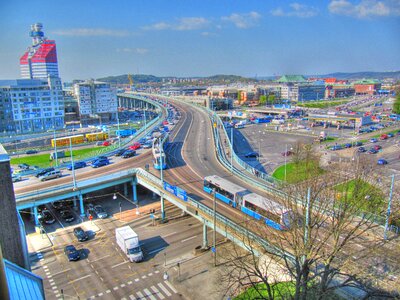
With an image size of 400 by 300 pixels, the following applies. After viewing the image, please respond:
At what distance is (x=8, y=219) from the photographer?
17.2 m

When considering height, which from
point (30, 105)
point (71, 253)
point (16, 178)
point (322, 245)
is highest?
point (30, 105)

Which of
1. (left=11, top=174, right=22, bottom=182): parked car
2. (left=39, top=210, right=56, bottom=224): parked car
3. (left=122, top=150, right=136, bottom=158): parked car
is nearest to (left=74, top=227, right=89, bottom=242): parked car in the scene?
(left=39, top=210, right=56, bottom=224): parked car

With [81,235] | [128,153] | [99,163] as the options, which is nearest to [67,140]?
[128,153]

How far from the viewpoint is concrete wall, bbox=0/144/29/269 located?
1688 cm

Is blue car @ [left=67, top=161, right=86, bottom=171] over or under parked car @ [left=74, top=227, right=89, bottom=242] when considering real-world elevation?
over

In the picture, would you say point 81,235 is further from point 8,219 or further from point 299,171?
point 299,171

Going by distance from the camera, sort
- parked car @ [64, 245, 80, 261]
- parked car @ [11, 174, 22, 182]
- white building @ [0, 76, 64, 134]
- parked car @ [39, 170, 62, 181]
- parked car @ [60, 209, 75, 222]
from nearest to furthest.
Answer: parked car @ [64, 245, 80, 261]
parked car @ [60, 209, 75, 222]
parked car @ [39, 170, 62, 181]
parked car @ [11, 174, 22, 182]
white building @ [0, 76, 64, 134]

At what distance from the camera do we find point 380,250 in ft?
59.1

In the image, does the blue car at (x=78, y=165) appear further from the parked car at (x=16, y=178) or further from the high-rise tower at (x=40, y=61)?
the high-rise tower at (x=40, y=61)

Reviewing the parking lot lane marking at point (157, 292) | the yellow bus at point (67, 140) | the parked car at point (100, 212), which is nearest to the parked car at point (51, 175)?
the parked car at point (100, 212)

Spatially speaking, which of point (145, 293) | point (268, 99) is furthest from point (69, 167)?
point (268, 99)

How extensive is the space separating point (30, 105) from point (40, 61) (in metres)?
69.7

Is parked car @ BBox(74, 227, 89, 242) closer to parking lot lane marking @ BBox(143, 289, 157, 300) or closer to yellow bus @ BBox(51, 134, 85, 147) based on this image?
parking lot lane marking @ BBox(143, 289, 157, 300)

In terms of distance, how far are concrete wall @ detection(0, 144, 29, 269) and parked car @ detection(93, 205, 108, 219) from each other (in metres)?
16.9
